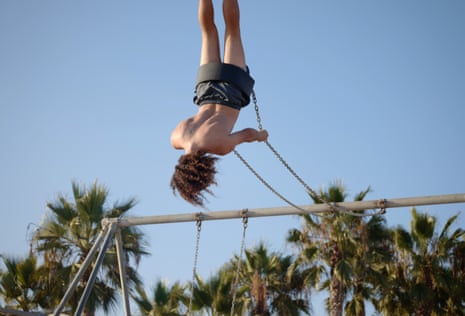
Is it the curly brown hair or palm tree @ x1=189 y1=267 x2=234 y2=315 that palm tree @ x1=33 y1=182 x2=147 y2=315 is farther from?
the curly brown hair

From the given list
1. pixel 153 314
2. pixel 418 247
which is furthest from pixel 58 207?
pixel 418 247

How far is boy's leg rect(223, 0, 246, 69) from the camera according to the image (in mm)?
6684

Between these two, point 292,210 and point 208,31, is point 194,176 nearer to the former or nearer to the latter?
point 208,31

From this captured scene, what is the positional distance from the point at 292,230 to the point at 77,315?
10.1 meters

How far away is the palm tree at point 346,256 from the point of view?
16844mm

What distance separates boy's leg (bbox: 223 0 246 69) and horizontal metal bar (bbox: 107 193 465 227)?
Result: 255 cm

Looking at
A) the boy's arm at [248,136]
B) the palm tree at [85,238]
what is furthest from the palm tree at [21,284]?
the boy's arm at [248,136]

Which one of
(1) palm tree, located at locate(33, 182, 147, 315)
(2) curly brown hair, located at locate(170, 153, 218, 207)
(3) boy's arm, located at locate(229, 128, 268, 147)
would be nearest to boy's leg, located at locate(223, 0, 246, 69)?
(3) boy's arm, located at locate(229, 128, 268, 147)

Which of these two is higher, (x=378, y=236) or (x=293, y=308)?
(x=378, y=236)

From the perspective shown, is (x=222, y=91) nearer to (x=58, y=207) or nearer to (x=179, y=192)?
(x=179, y=192)

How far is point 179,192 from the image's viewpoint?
671cm

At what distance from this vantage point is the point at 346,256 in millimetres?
17125

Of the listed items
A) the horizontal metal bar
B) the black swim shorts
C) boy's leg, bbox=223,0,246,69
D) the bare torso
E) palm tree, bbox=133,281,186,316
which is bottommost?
palm tree, bbox=133,281,186,316

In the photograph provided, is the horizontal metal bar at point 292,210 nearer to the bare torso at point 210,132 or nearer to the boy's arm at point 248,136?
the boy's arm at point 248,136
